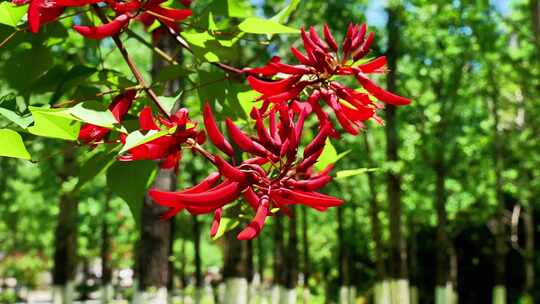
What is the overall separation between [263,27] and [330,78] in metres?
0.23

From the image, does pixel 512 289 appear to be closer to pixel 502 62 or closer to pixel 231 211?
pixel 502 62

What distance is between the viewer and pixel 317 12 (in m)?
19.9

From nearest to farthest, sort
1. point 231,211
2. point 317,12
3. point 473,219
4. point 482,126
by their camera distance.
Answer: point 231,211 < point 317,12 < point 482,126 < point 473,219

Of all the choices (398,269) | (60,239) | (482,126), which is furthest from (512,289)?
(60,239)

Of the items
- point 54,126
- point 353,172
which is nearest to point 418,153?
point 353,172

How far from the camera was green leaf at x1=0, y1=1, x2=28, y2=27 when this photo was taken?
1639 mm

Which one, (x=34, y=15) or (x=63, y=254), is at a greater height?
(x=34, y=15)

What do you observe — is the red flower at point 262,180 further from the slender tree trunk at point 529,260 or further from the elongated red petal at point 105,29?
the slender tree trunk at point 529,260

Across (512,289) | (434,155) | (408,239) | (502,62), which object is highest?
(502,62)

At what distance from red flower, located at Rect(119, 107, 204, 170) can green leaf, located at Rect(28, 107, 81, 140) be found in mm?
148

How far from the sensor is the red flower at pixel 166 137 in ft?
4.31

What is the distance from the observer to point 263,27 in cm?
163

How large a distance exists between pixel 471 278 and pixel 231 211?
36.2 m

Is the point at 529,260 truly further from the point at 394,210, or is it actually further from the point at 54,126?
the point at 54,126
